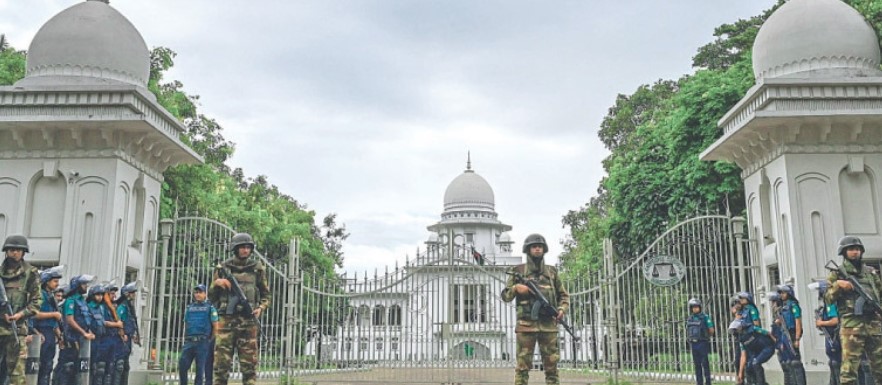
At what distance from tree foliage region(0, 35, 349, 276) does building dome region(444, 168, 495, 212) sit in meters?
11.7

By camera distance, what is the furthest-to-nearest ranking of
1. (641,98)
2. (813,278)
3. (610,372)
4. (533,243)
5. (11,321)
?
(641,98) < (610,372) < (813,278) < (533,243) < (11,321)

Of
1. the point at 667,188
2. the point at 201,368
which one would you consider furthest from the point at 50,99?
the point at 667,188

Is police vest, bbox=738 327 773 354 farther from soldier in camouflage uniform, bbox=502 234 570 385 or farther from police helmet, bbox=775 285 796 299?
soldier in camouflage uniform, bbox=502 234 570 385

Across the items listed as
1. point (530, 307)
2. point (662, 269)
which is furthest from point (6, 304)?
point (662, 269)

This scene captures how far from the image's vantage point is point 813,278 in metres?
11.0

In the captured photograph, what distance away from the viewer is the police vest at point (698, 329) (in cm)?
1116

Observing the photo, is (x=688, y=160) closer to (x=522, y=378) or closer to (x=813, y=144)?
(x=813, y=144)

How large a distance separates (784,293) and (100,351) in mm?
9102

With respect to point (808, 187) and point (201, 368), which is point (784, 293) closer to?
point (808, 187)

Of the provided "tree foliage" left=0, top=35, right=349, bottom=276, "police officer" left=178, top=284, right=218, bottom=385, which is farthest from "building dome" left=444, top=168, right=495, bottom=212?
"police officer" left=178, top=284, right=218, bottom=385

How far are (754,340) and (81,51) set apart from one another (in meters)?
11.2

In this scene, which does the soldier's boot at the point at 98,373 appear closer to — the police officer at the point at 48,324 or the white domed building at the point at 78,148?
the police officer at the point at 48,324

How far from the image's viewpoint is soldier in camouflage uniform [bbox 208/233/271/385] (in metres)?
8.11

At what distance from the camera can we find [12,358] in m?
7.23
